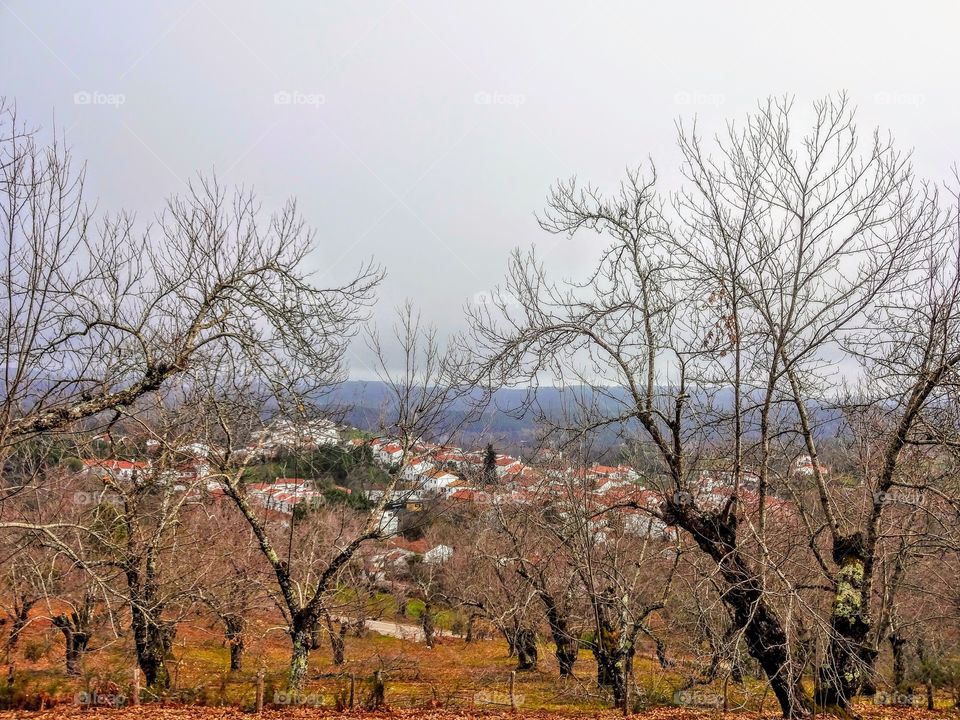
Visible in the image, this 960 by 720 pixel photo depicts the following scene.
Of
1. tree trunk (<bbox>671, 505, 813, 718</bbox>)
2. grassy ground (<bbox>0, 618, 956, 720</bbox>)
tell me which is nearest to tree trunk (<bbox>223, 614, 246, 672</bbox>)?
grassy ground (<bbox>0, 618, 956, 720</bbox>)

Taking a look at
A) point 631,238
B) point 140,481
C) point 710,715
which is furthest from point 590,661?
point 631,238

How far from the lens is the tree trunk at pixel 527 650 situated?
19.3 meters

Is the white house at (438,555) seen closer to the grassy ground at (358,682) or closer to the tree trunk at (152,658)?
A: the grassy ground at (358,682)

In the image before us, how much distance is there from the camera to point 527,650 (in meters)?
21.3

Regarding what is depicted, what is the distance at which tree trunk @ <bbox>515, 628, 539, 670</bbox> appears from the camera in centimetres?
1934

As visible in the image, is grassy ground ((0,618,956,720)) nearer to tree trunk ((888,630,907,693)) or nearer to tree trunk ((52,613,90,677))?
tree trunk ((52,613,90,677))

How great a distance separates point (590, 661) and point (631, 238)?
2350 cm

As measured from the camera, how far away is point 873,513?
6.66 meters

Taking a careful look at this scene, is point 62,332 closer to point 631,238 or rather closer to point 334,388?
point 334,388

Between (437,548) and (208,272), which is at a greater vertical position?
(208,272)

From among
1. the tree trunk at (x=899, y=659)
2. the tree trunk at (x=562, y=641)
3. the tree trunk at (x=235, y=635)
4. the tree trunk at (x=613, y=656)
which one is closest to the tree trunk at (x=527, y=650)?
the tree trunk at (x=562, y=641)

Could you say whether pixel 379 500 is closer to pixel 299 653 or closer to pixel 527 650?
pixel 299 653

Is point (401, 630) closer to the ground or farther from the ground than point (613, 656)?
closer to the ground

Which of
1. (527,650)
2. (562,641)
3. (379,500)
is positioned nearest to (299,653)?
(379,500)
